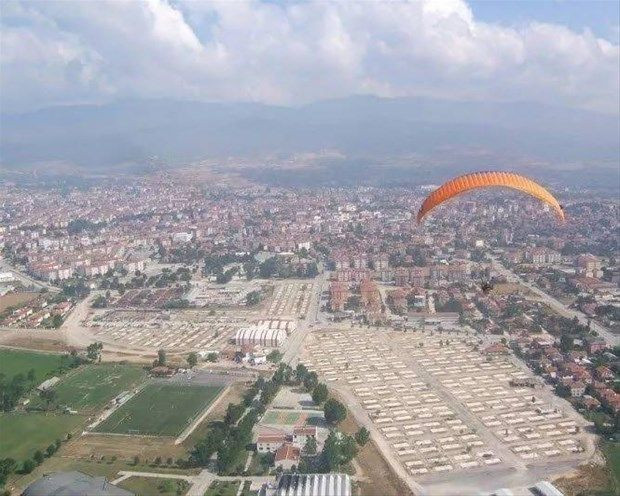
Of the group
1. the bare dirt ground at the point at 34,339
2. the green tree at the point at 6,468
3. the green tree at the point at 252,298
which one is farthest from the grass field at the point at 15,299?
the green tree at the point at 6,468

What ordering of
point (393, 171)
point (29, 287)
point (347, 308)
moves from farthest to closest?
point (393, 171)
point (29, 287)
point (347, 308)

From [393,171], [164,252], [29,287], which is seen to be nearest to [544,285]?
[164,252]

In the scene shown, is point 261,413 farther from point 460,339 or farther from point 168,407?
point 460,339

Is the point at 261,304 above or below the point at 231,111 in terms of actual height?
below

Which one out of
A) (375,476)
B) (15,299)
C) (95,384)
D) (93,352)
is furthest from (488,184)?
(15,299)

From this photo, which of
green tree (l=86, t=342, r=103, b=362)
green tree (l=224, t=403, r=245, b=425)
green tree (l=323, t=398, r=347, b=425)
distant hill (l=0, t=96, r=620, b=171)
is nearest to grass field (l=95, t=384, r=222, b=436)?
green tree (l=224, t=403, r=245, b=425)

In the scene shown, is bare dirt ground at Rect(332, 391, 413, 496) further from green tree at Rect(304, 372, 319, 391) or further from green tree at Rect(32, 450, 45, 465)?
green tree at Rect(32, 450, 45, 465)
